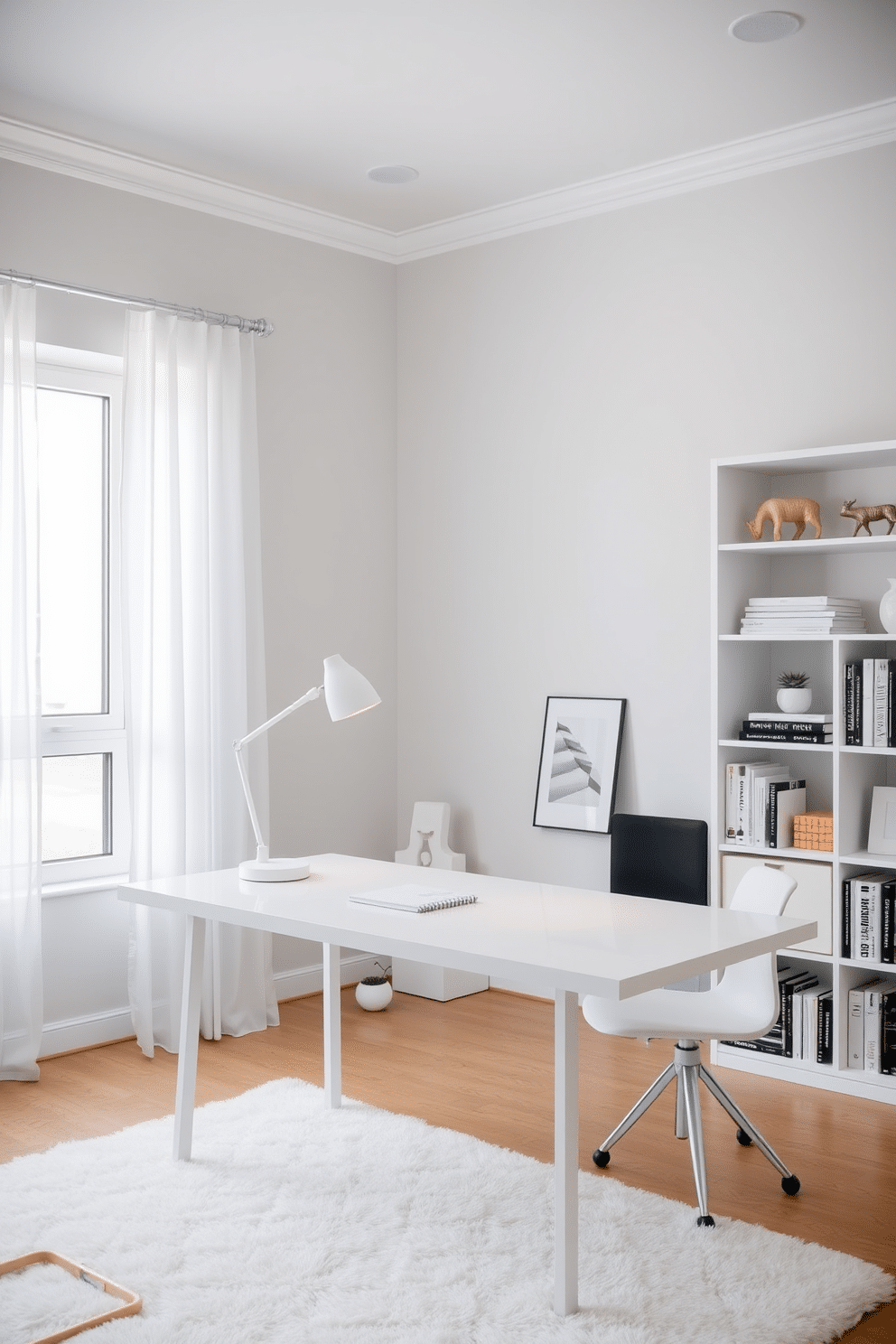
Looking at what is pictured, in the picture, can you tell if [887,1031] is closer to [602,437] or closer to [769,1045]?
[769,1045]

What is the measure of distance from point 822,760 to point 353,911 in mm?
1902

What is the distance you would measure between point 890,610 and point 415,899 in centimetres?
173

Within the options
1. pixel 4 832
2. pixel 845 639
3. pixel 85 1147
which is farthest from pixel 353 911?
pixel 845 639

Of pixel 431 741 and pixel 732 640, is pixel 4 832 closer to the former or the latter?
pixel 431 741

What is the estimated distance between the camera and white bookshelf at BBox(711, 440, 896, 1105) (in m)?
3.71

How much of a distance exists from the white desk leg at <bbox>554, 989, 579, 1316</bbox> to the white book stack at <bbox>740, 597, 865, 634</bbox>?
1.81 m

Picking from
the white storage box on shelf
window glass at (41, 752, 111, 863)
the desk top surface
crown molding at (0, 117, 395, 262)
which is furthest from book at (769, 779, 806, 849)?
crown molding at (0, 117, 395, 262)

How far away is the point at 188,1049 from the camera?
3.20 meters

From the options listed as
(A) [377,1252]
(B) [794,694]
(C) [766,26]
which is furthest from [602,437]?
(A) [377,1252]

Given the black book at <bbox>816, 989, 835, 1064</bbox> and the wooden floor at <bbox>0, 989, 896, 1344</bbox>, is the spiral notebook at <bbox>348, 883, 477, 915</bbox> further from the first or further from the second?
the black book at <bbox>816, 989, 835, 1064</bbox>

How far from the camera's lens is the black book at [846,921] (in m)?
3.70

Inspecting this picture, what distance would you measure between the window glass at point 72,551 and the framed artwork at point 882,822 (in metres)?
2.64

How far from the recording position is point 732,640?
3990mm

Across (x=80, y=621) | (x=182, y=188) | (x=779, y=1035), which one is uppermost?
(x=182, y=188)
